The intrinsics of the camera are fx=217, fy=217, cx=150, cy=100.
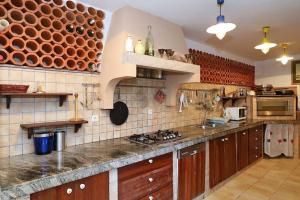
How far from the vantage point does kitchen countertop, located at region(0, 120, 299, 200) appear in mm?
1235

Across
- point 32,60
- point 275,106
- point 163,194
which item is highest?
point 32,60

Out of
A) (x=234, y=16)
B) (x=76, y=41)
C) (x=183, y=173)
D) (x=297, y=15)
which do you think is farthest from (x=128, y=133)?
(x=297, y=15)

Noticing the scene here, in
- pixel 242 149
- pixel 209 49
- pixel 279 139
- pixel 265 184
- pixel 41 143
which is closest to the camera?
pixel 41 143

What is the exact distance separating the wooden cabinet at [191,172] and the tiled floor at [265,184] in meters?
0.31

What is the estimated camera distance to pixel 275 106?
4.43m

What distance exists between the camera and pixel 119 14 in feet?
Result: 7.29

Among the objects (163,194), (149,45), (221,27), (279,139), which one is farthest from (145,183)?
(279,139)

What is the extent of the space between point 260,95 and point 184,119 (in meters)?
2.11

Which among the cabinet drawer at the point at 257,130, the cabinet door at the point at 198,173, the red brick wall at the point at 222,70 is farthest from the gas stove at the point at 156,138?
the cabinet drawer at the point at 257,130

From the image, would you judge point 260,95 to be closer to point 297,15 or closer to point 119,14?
point 297,15

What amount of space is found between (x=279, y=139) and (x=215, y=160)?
7.51ft

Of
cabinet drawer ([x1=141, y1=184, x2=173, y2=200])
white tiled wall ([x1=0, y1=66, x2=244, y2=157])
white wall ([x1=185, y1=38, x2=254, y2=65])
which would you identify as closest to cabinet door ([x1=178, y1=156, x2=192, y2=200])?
cabinet drawer ([x1=141, y1=184, x2=173, y2=200])

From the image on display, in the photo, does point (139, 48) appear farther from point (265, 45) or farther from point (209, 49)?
point (209, 49)

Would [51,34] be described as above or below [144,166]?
above
